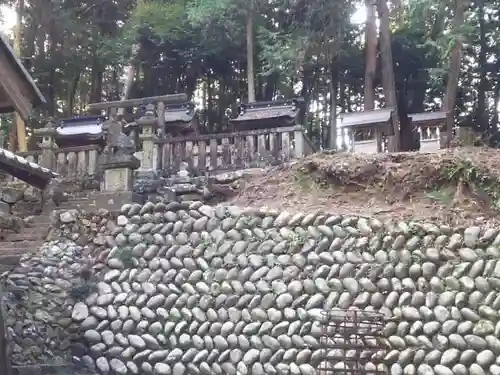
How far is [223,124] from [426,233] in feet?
50.5

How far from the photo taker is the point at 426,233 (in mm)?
7824

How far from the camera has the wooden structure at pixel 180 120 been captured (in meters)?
16.0

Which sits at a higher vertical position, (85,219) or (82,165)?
(82,165)

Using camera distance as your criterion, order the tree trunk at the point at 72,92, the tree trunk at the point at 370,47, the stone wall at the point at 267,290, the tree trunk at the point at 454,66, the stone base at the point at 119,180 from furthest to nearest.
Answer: the tree trunk at the point at 72,92 → the tree trunk at the point at 370,47 → the tree trunk at the point at 454,66 → the stone base at the point at 119,180 → the stone wall at the point at 267,290

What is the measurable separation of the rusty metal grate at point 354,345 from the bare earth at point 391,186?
165 cm

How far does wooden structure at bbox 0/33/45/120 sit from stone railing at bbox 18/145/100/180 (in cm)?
705

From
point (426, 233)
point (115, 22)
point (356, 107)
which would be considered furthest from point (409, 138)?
point (426, 233)

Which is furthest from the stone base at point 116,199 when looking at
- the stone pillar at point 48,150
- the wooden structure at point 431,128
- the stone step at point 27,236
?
the wooden structure at point 431,128

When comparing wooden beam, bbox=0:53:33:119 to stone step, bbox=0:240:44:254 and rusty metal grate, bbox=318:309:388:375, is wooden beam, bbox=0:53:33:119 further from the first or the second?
stone step, bbox=0:240:44:254

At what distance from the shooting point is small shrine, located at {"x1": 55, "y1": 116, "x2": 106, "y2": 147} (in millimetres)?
14755

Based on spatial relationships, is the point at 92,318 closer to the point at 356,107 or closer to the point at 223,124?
the point at 223,124

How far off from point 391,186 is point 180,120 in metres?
8.03

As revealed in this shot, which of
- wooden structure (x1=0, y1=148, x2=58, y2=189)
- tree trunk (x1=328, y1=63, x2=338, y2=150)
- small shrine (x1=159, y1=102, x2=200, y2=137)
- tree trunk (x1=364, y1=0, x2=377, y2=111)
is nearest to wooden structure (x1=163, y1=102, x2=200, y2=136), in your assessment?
small shrine (x1=159, y1=102, x2=200, y2=137)

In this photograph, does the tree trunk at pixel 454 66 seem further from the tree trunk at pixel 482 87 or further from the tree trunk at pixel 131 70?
the tree trunk at pixel 131 70
